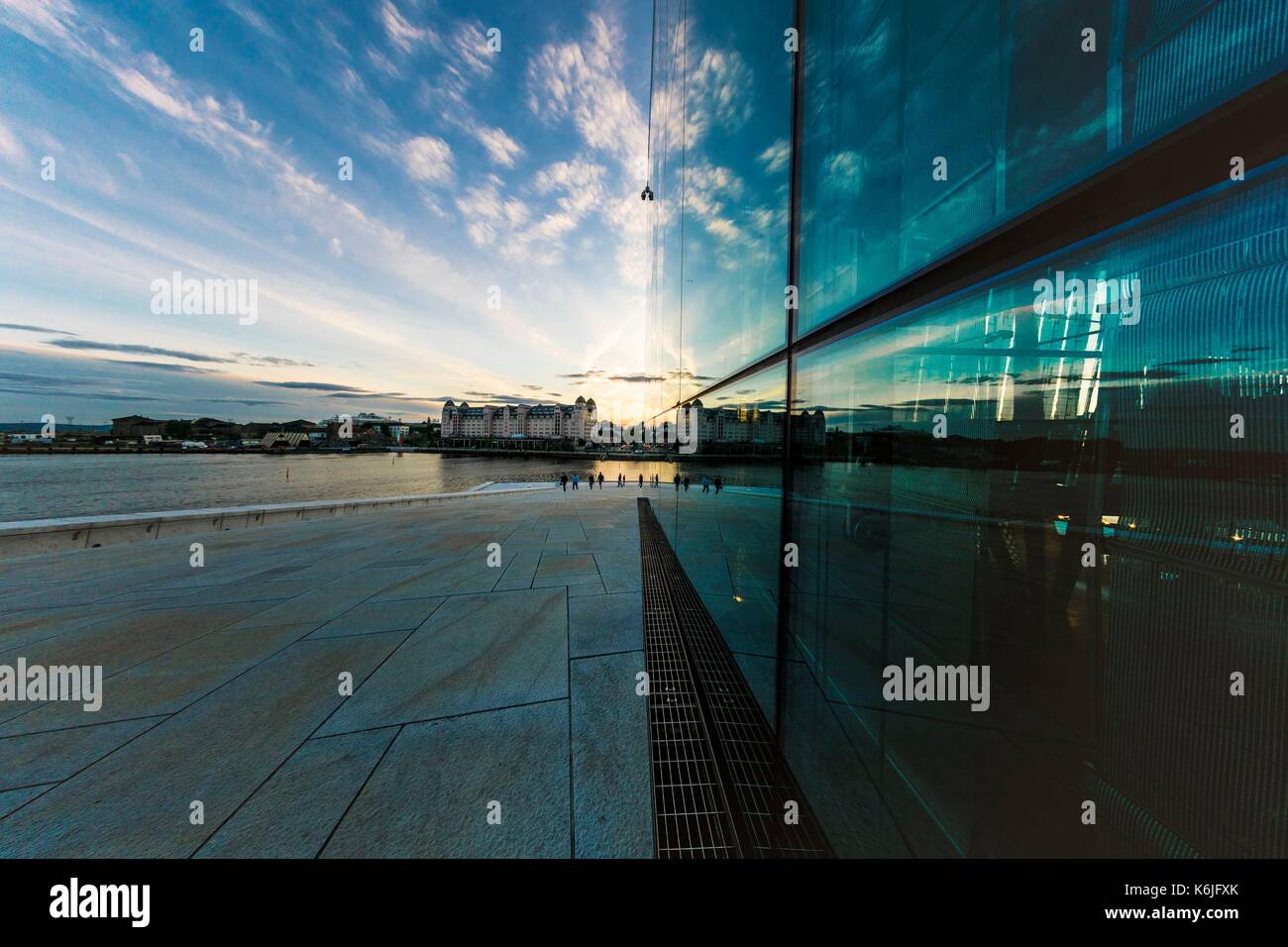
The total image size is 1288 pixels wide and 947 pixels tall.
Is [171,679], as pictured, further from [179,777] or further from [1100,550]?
[1100,550]

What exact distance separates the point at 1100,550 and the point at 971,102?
186cm

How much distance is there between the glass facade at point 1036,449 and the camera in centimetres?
→ 96

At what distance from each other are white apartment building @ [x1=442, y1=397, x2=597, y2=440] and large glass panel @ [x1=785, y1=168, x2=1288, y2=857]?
484ft

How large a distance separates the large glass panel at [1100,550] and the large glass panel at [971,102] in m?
0.30

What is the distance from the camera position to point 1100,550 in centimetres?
119

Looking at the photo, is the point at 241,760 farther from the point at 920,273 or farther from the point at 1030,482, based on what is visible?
the point at 920,273

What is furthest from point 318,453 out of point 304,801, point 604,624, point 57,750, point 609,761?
point 609,761

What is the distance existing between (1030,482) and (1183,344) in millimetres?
531

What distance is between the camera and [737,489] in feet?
17.3

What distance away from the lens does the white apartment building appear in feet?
496

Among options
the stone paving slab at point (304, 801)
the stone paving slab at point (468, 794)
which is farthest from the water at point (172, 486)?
the stone paving slab at point (304, 801)

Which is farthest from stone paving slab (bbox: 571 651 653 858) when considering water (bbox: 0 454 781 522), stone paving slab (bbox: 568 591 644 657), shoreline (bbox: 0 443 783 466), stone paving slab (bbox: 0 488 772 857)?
shoreline (bbox: 0 443 783 466)

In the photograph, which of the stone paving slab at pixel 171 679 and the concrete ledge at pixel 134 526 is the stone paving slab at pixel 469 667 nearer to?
the stone paving slab at pixel 171 679
